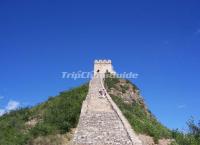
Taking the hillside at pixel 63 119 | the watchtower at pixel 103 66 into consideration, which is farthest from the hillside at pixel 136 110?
the watchtower at pixel 103 66

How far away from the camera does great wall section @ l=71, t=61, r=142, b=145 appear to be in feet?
98.9

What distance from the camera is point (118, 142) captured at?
2969 cm

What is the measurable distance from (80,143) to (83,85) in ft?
73.7

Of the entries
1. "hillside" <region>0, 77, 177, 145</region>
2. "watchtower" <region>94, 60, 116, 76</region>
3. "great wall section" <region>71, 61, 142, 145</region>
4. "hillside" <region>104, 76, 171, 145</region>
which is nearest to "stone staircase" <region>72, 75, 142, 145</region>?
"great wall section" <region>71, 61, 142, 145</region>

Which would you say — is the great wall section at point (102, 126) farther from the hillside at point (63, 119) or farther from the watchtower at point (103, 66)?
the watchtower at point (103, 66)

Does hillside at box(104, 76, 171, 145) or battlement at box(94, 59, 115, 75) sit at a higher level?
battlement at box(94, 59, 115, 75)

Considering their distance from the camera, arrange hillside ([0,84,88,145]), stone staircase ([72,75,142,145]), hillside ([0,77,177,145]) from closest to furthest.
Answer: stone staircase ([72,75,142,145]) → hillside ([0,84,88,145]) → hillside ([0,77,177,145])

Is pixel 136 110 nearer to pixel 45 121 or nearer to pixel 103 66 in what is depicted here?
pixel 45 121

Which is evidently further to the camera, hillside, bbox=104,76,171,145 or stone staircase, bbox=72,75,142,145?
hillside, bbox=104,76,171,145

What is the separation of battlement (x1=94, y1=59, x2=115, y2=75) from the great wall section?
19831 millimetres

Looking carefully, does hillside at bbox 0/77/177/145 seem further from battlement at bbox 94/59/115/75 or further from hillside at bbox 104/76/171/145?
battlement at bbox 94/59/115/75

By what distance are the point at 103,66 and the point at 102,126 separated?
2954 centimetres

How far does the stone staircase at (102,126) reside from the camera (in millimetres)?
30156

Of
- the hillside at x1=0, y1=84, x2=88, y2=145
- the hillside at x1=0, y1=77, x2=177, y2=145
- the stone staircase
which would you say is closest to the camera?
the stone staircase
